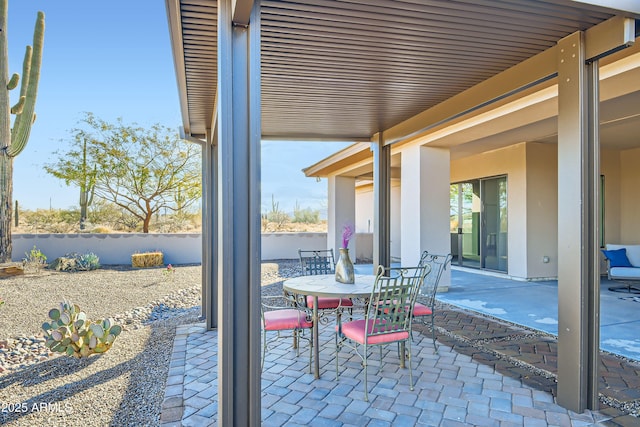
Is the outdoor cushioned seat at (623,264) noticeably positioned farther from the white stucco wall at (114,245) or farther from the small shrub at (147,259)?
the small shrub at (147,259)

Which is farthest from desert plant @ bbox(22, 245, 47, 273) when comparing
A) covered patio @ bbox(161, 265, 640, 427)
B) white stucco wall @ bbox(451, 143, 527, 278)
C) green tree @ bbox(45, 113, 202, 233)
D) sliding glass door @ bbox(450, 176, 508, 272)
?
white stucco wall @ bbox(451, 143, 527, 278)

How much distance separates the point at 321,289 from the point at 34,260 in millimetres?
10390

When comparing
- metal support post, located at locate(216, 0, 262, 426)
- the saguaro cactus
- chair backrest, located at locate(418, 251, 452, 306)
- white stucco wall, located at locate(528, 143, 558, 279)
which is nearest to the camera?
metal support post, located at locate(216, 0, 262, 426)

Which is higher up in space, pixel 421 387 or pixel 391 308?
pixel 391 308

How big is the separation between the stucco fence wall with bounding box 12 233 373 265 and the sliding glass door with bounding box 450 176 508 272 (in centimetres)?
392

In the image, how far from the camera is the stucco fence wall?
10.6 meters

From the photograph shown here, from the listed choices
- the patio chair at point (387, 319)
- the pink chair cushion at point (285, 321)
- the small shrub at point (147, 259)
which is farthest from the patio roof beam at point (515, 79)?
the small shrub at point (147, 259)

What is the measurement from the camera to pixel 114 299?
6746 millimetres

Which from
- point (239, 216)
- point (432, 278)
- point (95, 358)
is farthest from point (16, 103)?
point (432, 278)

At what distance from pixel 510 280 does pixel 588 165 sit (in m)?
5.72

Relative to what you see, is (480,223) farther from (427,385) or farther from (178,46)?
(178,46)

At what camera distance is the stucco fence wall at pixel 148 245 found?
10.6 meters

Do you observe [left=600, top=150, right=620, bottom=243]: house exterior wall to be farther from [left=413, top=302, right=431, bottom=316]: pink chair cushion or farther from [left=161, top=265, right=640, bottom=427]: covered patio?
[left=413, top=302, right=431, bottom=316]: pink chair cushion

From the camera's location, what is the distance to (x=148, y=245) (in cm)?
1148
